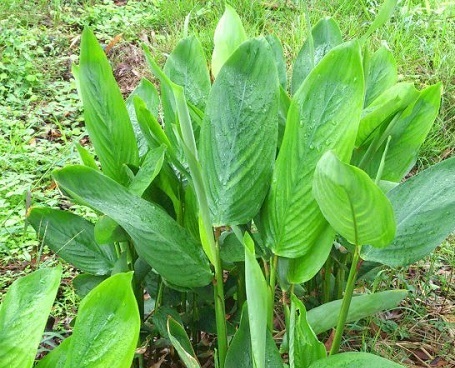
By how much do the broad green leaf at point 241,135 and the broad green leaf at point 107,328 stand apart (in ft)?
0.81

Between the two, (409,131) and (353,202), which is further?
(409,131)

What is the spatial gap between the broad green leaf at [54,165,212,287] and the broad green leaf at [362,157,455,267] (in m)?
0.24

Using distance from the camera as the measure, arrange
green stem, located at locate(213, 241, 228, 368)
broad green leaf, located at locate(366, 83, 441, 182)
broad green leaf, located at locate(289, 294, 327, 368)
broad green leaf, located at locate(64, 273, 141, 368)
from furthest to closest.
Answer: broad green leaf, located at locate(366, 83, 441, 182) → green stem, located at locate(213, 241, 228, 368) → broad green leaf, located at locate(289, 294, 327, 368) → broad green leaf, located at locate(64, 273, 141, 368)

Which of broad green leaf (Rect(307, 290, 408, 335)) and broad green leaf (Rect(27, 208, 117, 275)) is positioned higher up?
broad green leaf (Rect(27, 208, 117, 275))

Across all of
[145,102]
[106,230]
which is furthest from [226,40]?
[106,230]

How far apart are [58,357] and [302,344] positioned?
0.29 meters

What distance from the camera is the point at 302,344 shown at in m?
0.83

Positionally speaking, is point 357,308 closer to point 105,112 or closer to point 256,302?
point 256,302

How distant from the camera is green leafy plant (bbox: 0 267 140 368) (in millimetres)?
704

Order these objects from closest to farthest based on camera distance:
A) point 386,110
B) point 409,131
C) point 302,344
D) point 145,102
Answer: point 302,344
point 386,110
point 409,131
point 145,102

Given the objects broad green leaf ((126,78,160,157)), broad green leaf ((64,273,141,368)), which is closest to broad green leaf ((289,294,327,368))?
broad green leaf ((64,273,141,368))

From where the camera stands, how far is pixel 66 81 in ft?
8.98

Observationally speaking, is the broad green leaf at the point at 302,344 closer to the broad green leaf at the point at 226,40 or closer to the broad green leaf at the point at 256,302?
the broad green leaf at the point at 256,302

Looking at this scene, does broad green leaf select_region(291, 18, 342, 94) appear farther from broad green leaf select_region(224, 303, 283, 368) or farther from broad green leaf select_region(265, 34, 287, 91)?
broad green leaf select_region(224, 303, 283, 368)
